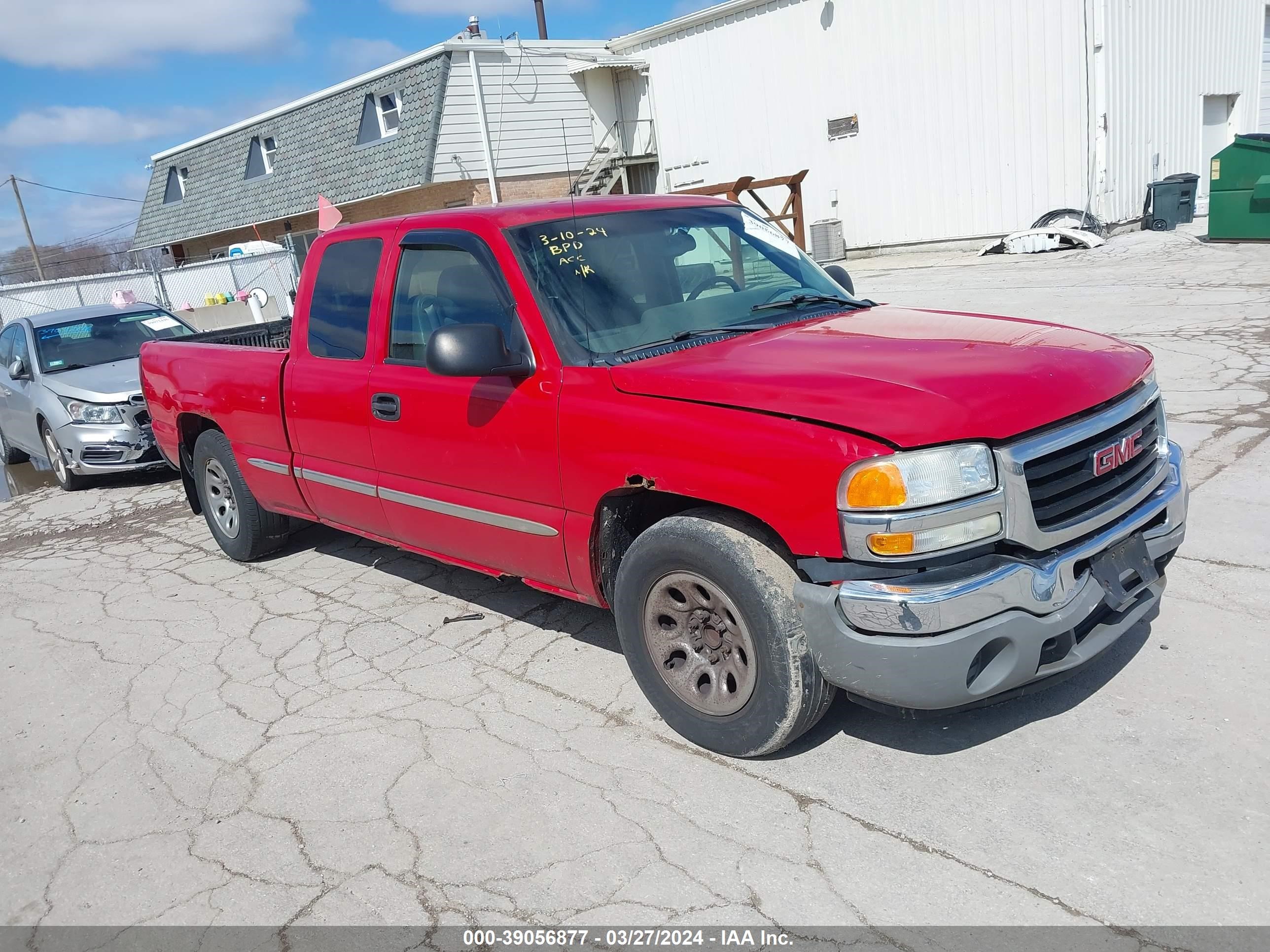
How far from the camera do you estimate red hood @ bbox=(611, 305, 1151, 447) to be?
2801mm

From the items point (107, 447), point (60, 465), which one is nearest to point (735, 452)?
point (107, 447)

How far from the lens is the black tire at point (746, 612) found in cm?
301

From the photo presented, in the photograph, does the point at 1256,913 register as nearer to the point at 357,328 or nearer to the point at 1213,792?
the point at 1213,792

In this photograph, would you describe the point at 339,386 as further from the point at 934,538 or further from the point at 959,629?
the point at 959,629

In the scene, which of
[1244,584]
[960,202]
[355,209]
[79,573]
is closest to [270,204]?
[355,209]

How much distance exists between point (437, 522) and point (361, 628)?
95cm

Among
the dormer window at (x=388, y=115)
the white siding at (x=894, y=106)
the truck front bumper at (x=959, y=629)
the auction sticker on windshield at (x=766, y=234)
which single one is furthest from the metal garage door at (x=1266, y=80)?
the truck front bumper at (x=959, y=629)

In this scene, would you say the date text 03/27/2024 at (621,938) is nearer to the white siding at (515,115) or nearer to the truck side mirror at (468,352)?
the truck side mirror at (468,352)

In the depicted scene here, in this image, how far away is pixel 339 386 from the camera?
4.65 meters

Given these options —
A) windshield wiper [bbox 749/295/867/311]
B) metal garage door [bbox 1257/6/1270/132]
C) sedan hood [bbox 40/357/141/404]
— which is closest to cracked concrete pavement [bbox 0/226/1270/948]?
windshield wiper [bbox 749/295/867/311]

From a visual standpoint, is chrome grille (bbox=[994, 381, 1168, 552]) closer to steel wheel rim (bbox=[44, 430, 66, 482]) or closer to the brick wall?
steel wheel rim (bbox=[44, 430, 66, 482])

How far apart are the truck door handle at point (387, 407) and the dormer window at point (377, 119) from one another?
2079 cm

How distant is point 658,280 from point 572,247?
14.7 inches

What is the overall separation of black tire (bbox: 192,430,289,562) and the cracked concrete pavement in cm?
78
